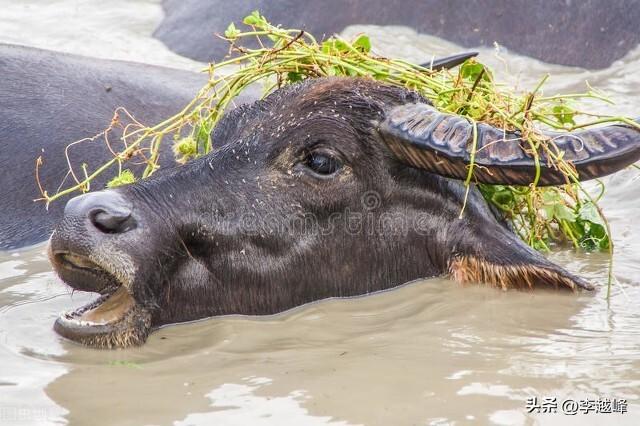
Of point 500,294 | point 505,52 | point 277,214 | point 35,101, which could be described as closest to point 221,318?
point 277,214

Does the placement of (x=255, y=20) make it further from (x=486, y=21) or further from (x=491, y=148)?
(x=486, y=21)

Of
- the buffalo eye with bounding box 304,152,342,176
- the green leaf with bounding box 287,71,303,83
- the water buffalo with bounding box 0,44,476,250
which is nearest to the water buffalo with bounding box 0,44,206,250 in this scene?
the water buffalo with bounding box 0,44,476,250

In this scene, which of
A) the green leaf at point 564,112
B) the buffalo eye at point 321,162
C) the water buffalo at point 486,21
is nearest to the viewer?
the buffalo eye at point 321,162

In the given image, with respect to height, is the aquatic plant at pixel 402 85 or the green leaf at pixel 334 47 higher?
the green leaf at pixel 334 47

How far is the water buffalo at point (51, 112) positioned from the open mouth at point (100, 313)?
2.01 meters

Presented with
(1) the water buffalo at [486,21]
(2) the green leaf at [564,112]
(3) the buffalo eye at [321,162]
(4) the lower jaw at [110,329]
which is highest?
(1) the water buffalo at [486,21]

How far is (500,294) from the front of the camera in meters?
5.51

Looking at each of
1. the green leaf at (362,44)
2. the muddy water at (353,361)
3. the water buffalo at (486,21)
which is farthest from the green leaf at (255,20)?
the water buffalo at (486,21)

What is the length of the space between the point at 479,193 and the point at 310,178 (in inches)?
36.0

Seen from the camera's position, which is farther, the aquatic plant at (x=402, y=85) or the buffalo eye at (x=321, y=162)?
the aquatic plant at (x=402, y=85)

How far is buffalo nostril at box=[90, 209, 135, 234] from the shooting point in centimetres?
489

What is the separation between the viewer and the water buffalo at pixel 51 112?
288 inches

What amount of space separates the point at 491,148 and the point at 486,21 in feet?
21.6

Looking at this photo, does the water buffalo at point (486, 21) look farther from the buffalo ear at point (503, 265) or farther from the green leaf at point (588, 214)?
the buffalo ear at point (503, 265)
